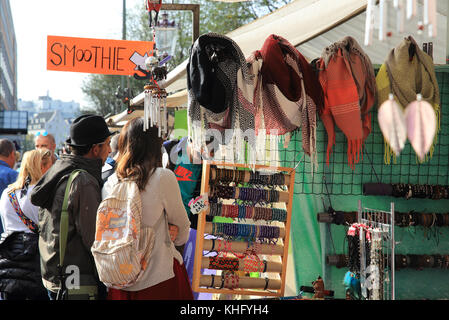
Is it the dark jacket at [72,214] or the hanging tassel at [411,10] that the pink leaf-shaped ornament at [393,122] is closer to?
the hanging tassel at [411,10]

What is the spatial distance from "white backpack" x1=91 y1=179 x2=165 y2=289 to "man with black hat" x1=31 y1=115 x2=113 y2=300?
12 centimetres

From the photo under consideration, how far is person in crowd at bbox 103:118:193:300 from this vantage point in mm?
2760

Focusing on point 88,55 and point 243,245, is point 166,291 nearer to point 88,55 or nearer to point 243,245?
point 243,245

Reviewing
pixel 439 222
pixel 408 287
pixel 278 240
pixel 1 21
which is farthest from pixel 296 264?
pixel 1 21

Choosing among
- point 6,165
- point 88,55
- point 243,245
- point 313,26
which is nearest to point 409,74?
point 313,26

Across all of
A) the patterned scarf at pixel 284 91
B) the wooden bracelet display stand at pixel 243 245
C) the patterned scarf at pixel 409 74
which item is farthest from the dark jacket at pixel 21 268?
the patterned scarf at pixel 409 74

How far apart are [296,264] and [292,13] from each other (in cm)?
202

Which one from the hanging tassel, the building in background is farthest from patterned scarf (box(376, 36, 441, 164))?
the building in background

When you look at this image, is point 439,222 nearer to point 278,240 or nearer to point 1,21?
point 278,240

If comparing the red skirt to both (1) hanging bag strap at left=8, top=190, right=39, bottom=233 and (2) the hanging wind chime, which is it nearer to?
(2) the hanging wind chime

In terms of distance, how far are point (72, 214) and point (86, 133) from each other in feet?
1.55

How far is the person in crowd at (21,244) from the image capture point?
334cm

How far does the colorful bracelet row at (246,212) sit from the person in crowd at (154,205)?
0.80 m
